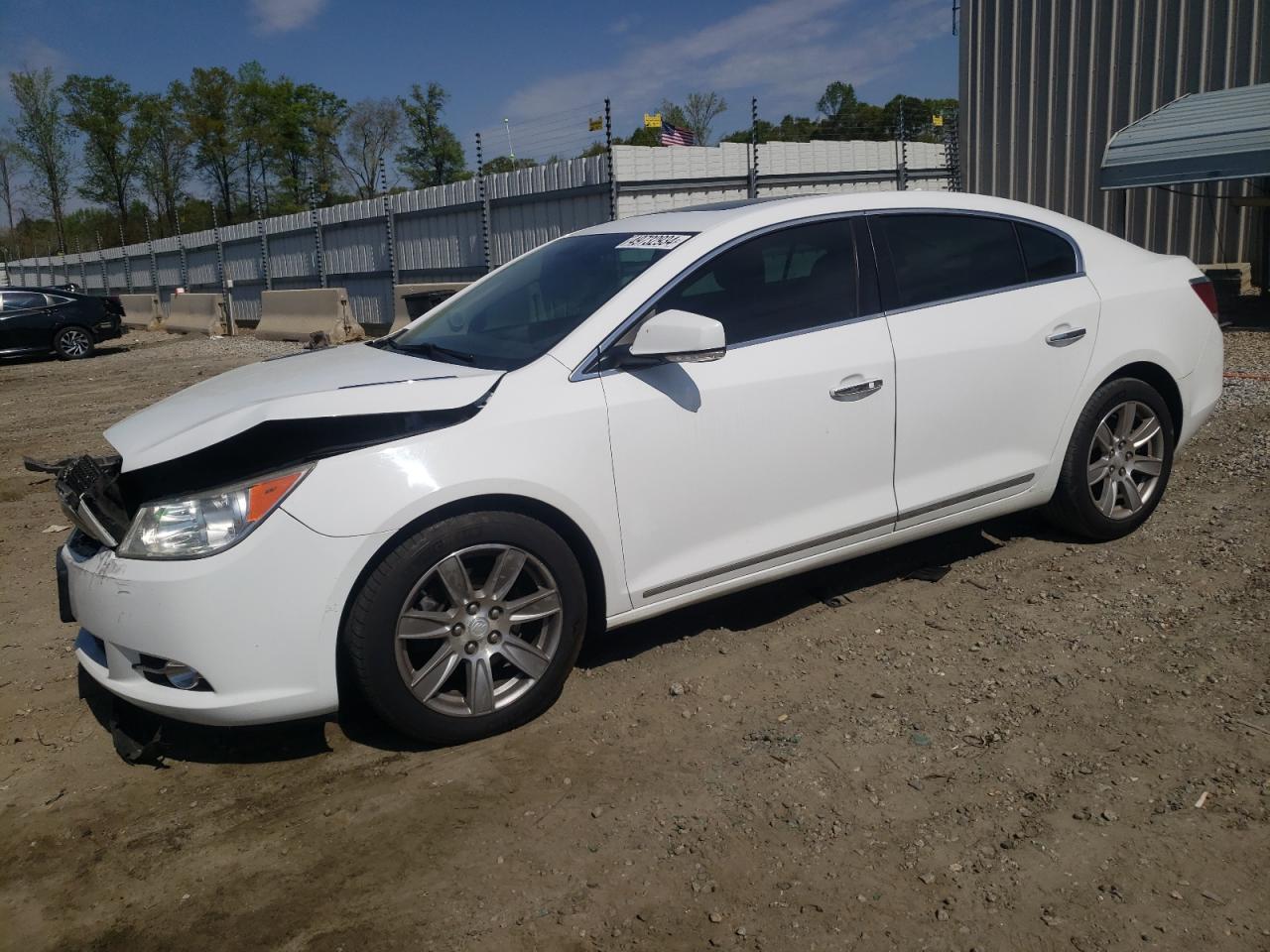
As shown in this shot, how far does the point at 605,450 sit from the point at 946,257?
1832mm

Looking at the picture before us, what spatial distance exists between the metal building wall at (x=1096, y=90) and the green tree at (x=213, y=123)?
55304mm

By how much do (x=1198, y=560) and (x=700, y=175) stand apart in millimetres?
10797

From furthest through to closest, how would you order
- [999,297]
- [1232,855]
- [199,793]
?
[999,297], [199,793], [1232,855]

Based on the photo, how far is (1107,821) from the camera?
2793 mm

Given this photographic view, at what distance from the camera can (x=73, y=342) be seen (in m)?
19.7

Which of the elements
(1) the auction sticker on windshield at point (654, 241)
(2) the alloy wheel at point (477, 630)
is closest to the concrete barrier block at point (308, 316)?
(1) the auction sticker on windshield at point (654, 241)

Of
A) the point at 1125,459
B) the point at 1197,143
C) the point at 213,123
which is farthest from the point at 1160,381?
the point at 213,123

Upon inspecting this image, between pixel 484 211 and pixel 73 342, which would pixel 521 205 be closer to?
pixel 484 211

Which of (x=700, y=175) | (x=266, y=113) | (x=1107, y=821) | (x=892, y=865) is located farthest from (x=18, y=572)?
(x=266, y=113)

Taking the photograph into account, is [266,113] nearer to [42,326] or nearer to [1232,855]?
[42,326]

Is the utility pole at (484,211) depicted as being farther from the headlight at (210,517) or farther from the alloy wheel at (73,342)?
the headlight at (210,517)

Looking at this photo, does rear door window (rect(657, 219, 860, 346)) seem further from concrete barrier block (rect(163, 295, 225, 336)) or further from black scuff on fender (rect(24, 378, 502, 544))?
concrete barrier block (rect(163, 295, 225, 336))

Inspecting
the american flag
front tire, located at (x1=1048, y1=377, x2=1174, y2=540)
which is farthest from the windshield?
the american flag

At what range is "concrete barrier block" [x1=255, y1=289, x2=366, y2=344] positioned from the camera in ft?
60.2
